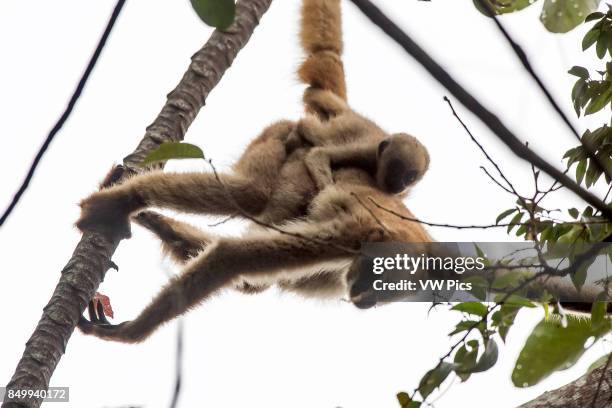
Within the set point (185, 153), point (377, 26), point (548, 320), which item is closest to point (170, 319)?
point (185, 153)

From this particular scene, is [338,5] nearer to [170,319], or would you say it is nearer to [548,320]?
[170,319]

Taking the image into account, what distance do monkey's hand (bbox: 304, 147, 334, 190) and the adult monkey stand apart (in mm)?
44

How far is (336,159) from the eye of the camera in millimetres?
5848

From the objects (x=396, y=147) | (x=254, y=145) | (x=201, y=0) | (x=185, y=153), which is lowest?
(x=201, y=0)

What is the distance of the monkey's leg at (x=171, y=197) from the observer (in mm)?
4883

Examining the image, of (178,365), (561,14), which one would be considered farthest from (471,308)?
(178,365)

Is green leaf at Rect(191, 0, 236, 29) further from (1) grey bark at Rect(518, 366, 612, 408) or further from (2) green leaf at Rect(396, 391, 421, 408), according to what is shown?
(1) grey bark at Rect(518, 366, 612, 408)

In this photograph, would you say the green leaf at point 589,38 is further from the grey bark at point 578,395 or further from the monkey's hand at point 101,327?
the monkey's hand at point 101,327

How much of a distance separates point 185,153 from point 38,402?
4.76ft

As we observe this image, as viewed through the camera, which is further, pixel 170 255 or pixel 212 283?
pixel 170 255

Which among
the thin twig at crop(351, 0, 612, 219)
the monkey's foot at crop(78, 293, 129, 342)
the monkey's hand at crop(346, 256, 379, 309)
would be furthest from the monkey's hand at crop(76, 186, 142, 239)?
the thin twig at crop(351, 0, 612, 219)

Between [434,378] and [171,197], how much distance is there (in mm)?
2856

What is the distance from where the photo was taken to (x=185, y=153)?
2836mm

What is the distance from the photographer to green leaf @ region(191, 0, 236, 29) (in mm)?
1627
